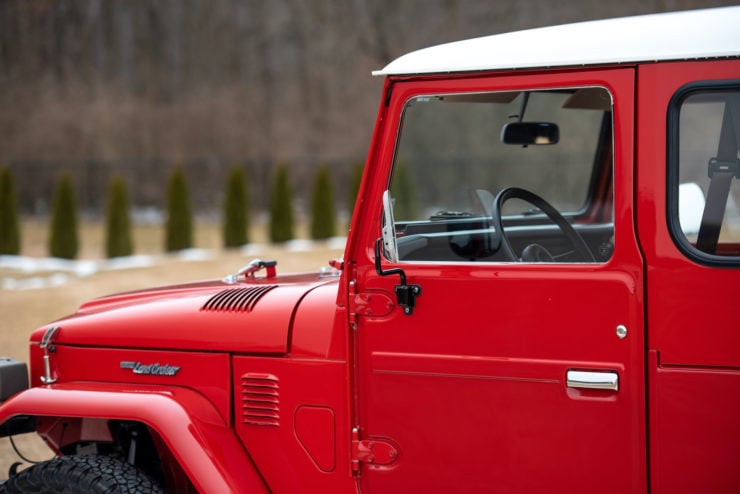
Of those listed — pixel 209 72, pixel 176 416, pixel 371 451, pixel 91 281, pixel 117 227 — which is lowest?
pixel 91 281

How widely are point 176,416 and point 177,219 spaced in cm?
1496

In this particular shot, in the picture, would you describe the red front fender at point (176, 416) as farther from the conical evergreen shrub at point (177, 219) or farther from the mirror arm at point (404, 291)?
the conical evergreen shrub at point (177, 219)

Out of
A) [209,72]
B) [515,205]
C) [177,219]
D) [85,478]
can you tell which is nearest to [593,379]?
[515,205]

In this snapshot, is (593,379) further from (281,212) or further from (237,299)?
(281,212)

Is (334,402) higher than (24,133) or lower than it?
lower

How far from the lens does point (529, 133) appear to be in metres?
3.71

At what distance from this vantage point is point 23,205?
29.9m

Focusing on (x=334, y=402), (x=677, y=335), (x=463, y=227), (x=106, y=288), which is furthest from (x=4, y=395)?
(x=106, y=288)

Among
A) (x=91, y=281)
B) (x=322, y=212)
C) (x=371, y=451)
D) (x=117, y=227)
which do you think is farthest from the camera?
(x=322, y=212)

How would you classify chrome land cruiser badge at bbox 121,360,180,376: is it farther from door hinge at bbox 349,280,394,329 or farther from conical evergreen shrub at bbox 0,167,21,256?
conical evergreen shrub at bbox 0,167,21,256

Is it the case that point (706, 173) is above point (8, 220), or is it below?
above

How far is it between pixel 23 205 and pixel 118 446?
95.7ft

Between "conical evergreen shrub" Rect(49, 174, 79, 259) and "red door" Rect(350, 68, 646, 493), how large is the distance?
15.1m

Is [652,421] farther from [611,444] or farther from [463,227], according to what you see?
[463,227]
